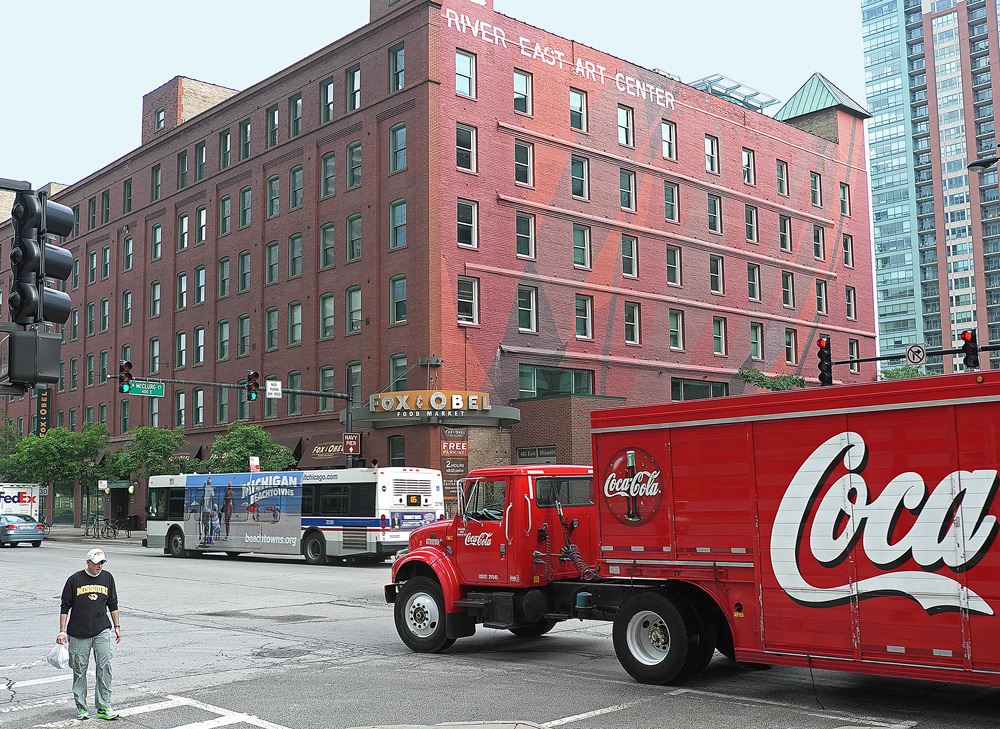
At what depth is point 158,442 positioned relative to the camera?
48.9 meters

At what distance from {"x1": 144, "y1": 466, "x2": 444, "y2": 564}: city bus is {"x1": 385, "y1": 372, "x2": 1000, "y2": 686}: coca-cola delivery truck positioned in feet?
55.0

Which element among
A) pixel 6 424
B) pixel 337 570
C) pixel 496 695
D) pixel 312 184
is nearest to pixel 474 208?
pixel 312 184

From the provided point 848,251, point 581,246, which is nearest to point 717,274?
point 581,246

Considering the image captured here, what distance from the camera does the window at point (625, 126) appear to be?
49.4 meters

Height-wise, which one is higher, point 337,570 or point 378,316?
point 378,316

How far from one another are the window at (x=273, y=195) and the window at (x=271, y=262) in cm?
151

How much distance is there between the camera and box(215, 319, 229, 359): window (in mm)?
52969

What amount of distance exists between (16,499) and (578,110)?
30.9 metres

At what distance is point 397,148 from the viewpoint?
43.2 m

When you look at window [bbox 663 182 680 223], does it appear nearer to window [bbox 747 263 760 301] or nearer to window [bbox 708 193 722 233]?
window [bbox 708 193 722 233]

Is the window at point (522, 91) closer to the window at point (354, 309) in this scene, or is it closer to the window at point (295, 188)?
the window at point (354, 309)

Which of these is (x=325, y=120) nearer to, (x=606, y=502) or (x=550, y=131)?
(x=550, y=131)

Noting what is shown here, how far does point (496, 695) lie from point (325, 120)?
40.6 m

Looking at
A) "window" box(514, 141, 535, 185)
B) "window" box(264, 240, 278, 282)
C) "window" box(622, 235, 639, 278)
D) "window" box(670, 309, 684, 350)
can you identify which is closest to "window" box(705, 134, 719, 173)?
"window" box(622, 235, 639, 278)
